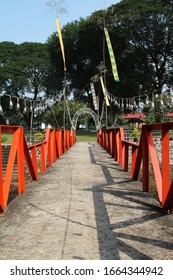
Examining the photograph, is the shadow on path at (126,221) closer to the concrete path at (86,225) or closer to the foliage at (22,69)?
the concrete path at (86,225)

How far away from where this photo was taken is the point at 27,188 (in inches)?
245

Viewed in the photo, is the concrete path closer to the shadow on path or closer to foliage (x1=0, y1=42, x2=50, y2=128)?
the shadow on path

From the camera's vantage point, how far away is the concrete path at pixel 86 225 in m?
3.26

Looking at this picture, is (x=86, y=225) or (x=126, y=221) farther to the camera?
(x=126, y=221)

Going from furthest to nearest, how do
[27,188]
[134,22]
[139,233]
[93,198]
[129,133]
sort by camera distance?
1. [134,22]
2. [129,133]
3. [27,188]
4. [93,198]
5. [139,233]

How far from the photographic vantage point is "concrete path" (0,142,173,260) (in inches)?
128

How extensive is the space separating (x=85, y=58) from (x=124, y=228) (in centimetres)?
4369

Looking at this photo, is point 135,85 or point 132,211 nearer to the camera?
point 132,211

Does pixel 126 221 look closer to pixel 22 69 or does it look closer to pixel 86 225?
pixel 86 225

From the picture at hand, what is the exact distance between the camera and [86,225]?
402 cm

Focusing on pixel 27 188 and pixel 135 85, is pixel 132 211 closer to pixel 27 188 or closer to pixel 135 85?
pixel 27 188

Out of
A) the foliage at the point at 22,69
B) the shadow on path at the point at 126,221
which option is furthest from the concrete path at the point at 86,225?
the foliage at the point at 22,69

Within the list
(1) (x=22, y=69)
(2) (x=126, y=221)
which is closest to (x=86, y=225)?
(2) (x=126, y=221)

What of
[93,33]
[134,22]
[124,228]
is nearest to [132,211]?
[124,228]
